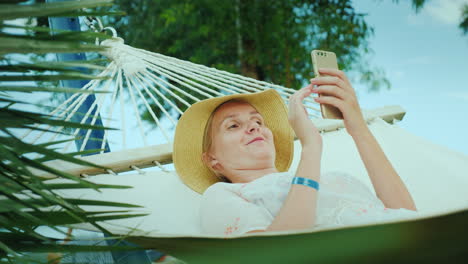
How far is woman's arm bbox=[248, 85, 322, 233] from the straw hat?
1.23 feet

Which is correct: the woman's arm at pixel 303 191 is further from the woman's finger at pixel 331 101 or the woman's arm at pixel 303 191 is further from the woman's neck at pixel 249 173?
the woman's neck at pixel 249 173

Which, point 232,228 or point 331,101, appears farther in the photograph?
point 331,101

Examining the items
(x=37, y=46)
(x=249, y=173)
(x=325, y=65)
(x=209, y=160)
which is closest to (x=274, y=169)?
(x=249, y=173)

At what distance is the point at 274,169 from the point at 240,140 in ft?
0.46

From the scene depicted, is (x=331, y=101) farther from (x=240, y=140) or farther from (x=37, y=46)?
(x=37, y=46)

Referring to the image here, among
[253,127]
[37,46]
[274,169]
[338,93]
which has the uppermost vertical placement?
[37,46]

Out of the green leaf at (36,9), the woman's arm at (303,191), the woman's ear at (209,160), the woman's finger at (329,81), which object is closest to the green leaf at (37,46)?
the green leaf at (36,9)

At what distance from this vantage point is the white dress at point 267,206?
3.74 ft

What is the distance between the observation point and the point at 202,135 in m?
1.66

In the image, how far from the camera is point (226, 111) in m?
1.55

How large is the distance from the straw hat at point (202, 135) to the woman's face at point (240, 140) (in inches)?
2.5

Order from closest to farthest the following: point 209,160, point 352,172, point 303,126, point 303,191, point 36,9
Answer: point 36,9, point 303,191, point 303,126, point 209,160, point 352,172

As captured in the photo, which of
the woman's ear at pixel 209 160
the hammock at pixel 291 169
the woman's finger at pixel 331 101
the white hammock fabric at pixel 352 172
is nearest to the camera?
the hammock at pixel 291 169

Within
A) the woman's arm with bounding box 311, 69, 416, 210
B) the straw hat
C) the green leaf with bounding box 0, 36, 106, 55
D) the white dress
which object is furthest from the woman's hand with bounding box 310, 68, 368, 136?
the green leaf with bounding box 0, 36, 106, 55
